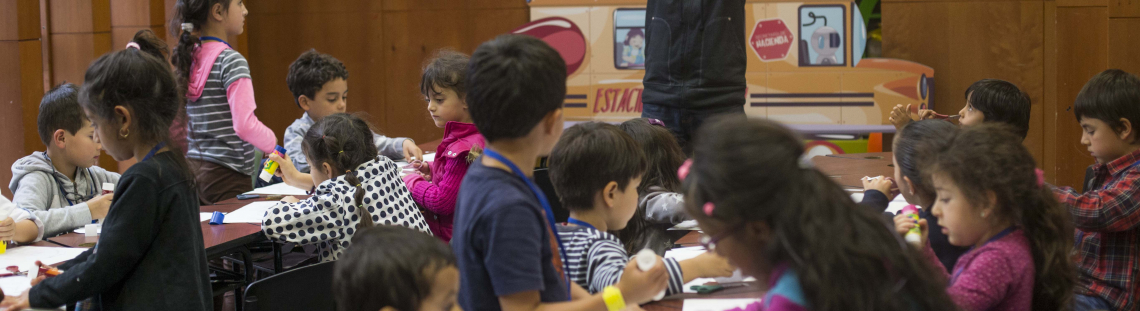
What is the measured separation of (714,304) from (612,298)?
44 cm

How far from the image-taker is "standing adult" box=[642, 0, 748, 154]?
2766 mm

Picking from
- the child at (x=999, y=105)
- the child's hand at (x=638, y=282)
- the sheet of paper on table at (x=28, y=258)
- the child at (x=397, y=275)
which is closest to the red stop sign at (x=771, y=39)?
the child at (x=999, y=105)

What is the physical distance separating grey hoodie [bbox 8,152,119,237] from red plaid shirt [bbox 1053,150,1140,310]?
9.02 feet

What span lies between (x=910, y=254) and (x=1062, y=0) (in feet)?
15.6

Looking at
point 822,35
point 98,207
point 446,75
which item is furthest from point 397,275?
point 822,35

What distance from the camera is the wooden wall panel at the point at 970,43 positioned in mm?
4961

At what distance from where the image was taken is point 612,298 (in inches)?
49.3

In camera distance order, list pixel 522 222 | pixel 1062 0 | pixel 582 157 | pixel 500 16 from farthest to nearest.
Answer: pixel 500 16
pixel 1062 0
pixel 582 157
pixel 522 222

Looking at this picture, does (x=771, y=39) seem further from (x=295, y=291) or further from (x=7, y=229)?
(x=7, y=229)

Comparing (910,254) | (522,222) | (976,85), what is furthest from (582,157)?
(976,85)

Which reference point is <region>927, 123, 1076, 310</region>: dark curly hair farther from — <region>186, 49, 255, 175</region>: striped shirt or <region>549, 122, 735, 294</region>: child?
<region>186, 49, 255, 175</region>: striped shirt

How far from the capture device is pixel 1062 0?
4.91m

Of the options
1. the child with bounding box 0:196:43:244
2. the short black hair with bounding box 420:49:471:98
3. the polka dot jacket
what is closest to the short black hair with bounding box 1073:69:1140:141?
the short black hair with bounding box 420:49:471:98

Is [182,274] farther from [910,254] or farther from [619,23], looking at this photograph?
[619,23]
